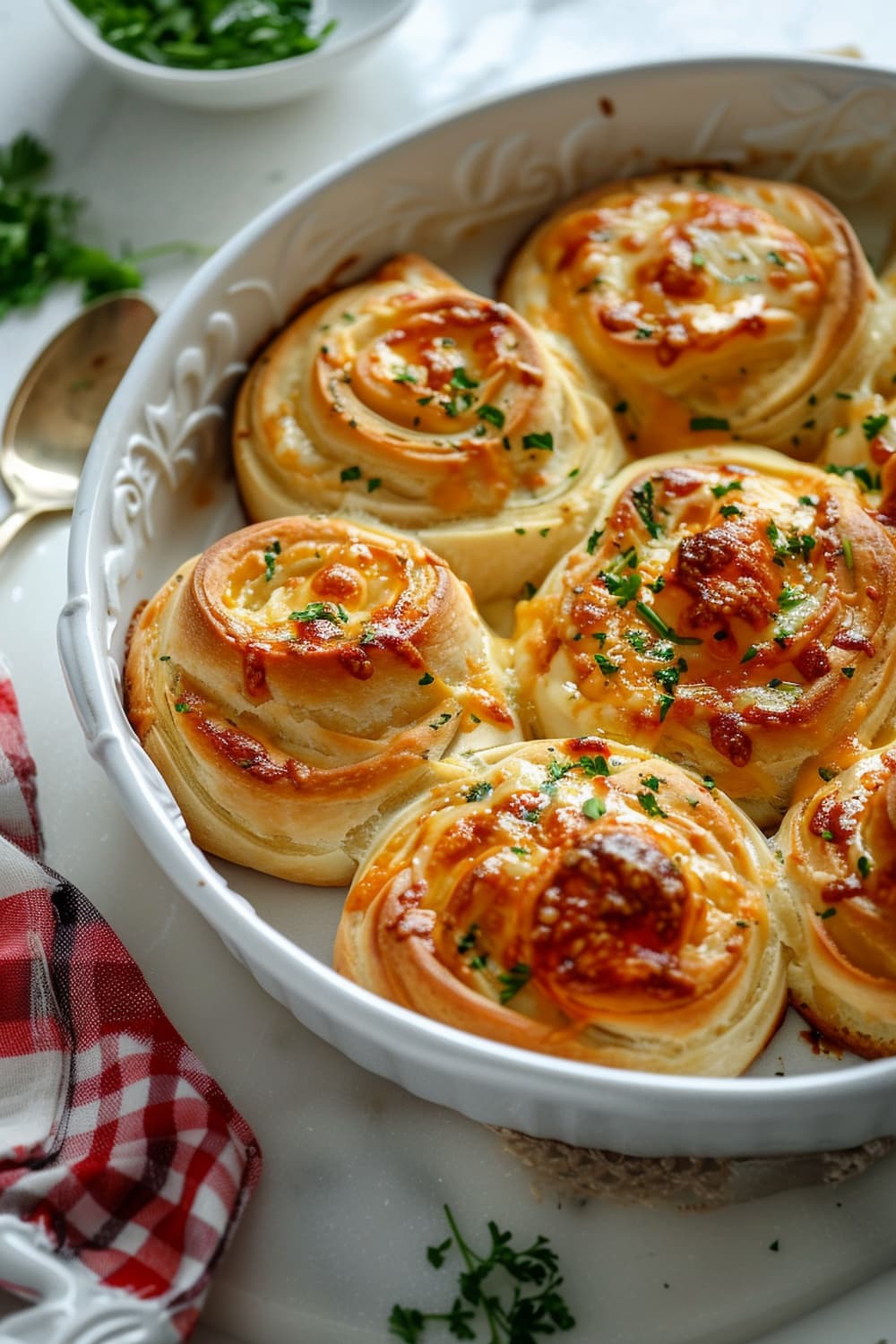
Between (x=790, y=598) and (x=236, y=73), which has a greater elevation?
(x=236, y=73)

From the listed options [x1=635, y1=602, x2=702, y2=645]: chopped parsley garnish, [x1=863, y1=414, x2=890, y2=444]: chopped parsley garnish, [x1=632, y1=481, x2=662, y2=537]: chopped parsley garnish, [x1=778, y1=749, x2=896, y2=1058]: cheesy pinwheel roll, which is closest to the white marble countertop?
[x1=778, y1=749, x2=896, y2=1058]: cheesy pinwheel roll

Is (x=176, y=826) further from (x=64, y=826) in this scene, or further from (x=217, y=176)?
(x=217, y=176)

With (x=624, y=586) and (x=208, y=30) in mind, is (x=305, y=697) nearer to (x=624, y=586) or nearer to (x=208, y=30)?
(x=624, y=586)

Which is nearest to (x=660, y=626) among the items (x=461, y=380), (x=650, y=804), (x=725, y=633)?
(x=725, y=633)

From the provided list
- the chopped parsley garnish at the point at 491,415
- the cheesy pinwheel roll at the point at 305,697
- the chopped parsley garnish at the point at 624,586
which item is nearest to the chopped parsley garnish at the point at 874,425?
the chopped parsley garnish at the point at 624,586

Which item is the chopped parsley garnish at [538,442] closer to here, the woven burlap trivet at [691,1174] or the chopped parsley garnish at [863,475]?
the chopped parsley garnish at [863,475]

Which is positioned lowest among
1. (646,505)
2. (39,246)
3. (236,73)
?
(646,505)
